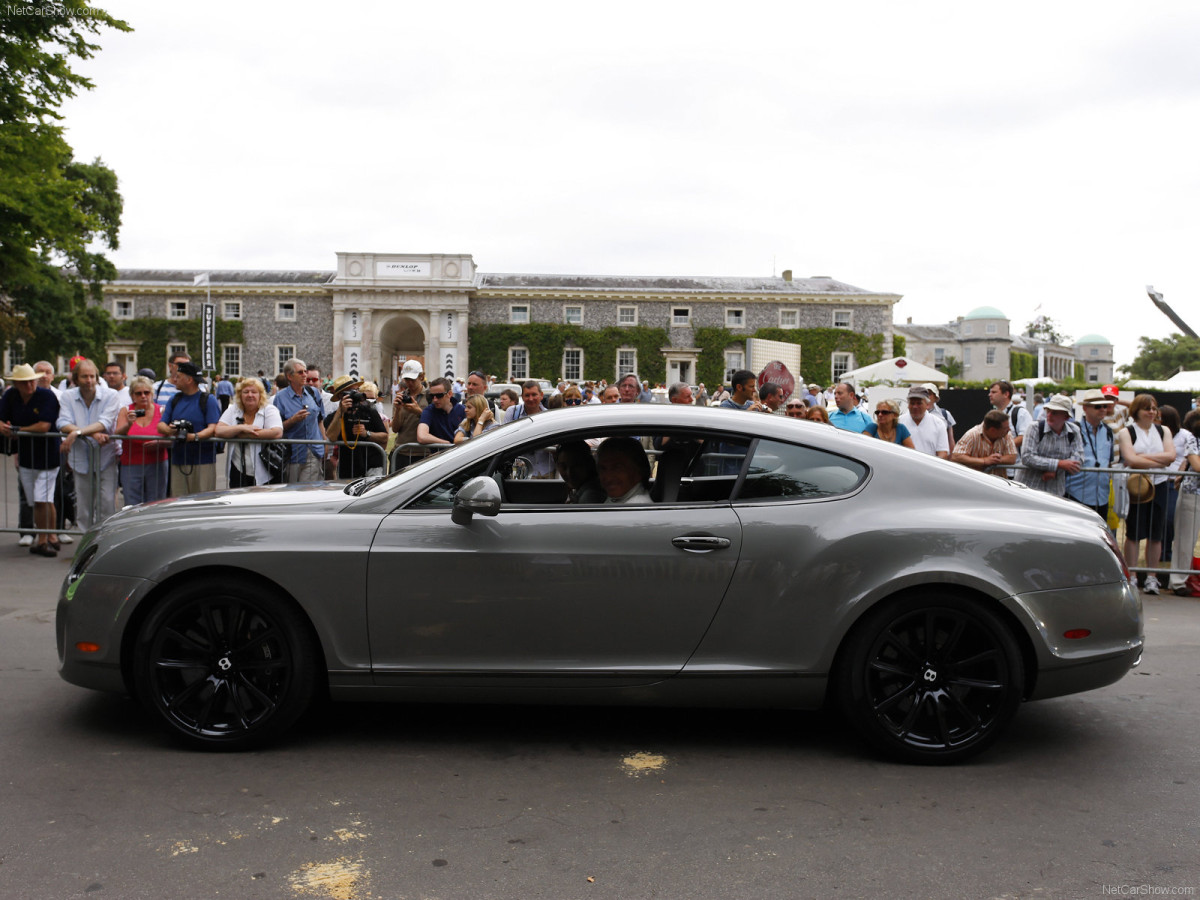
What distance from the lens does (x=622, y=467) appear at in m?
4.45

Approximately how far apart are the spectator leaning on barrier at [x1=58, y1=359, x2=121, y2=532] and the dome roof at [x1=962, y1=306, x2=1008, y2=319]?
137 m

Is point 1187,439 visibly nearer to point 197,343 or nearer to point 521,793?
point 521,793

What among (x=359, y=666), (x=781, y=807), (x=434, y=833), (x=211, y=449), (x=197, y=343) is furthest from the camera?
(x=197, y=343)

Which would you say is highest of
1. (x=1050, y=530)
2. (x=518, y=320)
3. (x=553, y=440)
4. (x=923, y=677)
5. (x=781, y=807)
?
(x=518, y=320)

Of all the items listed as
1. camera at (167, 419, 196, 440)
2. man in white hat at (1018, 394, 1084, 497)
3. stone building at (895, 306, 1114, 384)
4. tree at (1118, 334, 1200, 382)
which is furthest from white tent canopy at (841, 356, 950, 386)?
stone building at (895, 306, 1114, 384)

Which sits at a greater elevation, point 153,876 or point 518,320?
point 518,320

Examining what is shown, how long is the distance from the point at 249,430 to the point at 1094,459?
8035mm

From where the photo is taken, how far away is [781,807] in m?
3.73

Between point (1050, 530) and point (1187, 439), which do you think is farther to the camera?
point (1187, 439)

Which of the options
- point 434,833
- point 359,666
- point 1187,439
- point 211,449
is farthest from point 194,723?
point 1187,439

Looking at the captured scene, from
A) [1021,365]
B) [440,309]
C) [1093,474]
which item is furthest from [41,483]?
[1021,365]

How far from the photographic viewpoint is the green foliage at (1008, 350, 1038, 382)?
432 feet

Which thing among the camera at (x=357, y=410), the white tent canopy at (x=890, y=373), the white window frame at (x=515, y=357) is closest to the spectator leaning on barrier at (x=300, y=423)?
the camera at (x=357, y=410)

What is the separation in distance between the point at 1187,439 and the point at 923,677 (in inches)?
267
